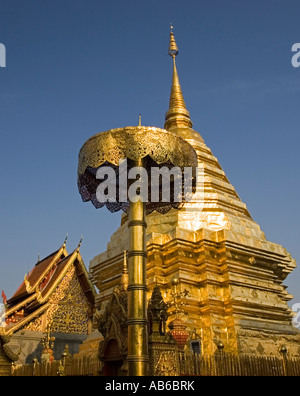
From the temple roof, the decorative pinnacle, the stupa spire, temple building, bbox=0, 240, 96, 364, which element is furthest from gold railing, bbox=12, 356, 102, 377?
the decorative pinnacle

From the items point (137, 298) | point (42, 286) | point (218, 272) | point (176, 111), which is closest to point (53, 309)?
point (42, 286)

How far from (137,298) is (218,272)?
6.16m

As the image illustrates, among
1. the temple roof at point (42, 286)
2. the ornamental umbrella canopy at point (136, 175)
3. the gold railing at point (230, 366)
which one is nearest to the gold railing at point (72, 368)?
the gold railing at point (230, 366)

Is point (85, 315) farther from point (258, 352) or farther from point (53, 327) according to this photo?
point (258, 352)

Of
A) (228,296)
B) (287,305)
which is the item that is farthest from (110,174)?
(287,305)

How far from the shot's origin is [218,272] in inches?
436

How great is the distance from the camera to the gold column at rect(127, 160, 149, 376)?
16.6 ft

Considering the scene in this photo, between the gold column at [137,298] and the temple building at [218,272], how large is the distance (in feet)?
10.5

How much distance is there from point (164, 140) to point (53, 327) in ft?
39.5

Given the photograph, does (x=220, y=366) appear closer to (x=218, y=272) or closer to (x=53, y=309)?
(x=218, y=272)

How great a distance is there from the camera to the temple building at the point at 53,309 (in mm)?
15273

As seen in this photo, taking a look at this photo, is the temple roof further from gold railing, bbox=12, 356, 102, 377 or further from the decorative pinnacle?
the decorative pinnacle

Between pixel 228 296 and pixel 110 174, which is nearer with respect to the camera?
pixel 110 174
